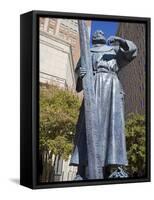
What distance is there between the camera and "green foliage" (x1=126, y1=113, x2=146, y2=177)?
7.94 metres

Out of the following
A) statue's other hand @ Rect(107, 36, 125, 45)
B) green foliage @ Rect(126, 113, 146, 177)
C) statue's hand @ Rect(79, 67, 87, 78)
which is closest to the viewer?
statue's hand @ Rect(79, 67, 87, 78)

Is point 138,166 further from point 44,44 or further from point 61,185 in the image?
point 44,44

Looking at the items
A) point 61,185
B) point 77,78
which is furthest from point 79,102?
point 61,185

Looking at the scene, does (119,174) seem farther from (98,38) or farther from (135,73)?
(98,38)

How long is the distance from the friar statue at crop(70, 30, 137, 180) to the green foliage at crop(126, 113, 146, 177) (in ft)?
0.25

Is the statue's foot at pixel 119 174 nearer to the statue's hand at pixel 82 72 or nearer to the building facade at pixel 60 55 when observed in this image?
A: the building facade at pixel 60 55

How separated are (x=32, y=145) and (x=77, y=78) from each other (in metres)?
0.78

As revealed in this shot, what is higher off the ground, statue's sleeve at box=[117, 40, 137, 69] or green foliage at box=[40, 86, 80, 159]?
statue's sleeve at box=[117, 40, 137, 69]

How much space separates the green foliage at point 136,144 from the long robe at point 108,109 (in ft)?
0.26

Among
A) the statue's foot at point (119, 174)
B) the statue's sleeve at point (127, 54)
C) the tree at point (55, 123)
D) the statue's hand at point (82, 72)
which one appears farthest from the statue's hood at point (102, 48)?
the statue's foot at point (119, 174)

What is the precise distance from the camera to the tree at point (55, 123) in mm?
7402

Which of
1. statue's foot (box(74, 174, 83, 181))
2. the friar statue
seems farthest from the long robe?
statue's foot (box(74, 174, 83, 181))

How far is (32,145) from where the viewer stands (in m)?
7.35

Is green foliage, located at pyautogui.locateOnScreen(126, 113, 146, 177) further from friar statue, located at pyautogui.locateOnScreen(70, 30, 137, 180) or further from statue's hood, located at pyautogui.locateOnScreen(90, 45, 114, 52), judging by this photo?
statue's hood, located at pyautogui.locateOnScreen(90, 45, 114, 52)
